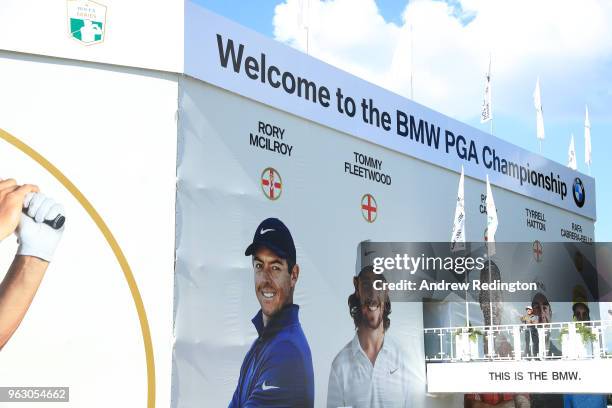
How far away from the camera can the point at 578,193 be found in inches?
1288

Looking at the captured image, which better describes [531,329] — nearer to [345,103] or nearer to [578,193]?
[345,103]

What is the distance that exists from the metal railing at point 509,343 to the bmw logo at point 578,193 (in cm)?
868

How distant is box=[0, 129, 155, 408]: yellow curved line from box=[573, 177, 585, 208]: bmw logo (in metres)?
21.0

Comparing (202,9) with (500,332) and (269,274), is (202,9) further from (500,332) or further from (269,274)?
(500,332)

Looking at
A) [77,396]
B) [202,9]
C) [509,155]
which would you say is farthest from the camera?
[509,155]

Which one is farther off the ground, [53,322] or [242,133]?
[242,133]

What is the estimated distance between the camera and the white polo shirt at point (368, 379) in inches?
771

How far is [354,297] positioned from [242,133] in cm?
506

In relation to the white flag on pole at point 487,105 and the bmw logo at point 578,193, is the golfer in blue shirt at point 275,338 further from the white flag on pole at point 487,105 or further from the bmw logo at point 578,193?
the bmw logo at point 578,193

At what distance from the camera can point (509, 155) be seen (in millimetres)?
27828

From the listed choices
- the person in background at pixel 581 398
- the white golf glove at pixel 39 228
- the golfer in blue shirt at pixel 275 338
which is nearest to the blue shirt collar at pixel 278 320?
the golfer in blue shirt at pixel 275 338

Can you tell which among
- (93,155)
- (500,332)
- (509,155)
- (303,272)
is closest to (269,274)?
(303,272)

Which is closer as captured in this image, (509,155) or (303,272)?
(303,272)

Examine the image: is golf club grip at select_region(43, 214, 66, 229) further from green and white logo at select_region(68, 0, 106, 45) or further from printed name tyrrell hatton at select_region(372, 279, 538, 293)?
printed name tyrrell hatton at select_region(372, 279, 538, 293)
